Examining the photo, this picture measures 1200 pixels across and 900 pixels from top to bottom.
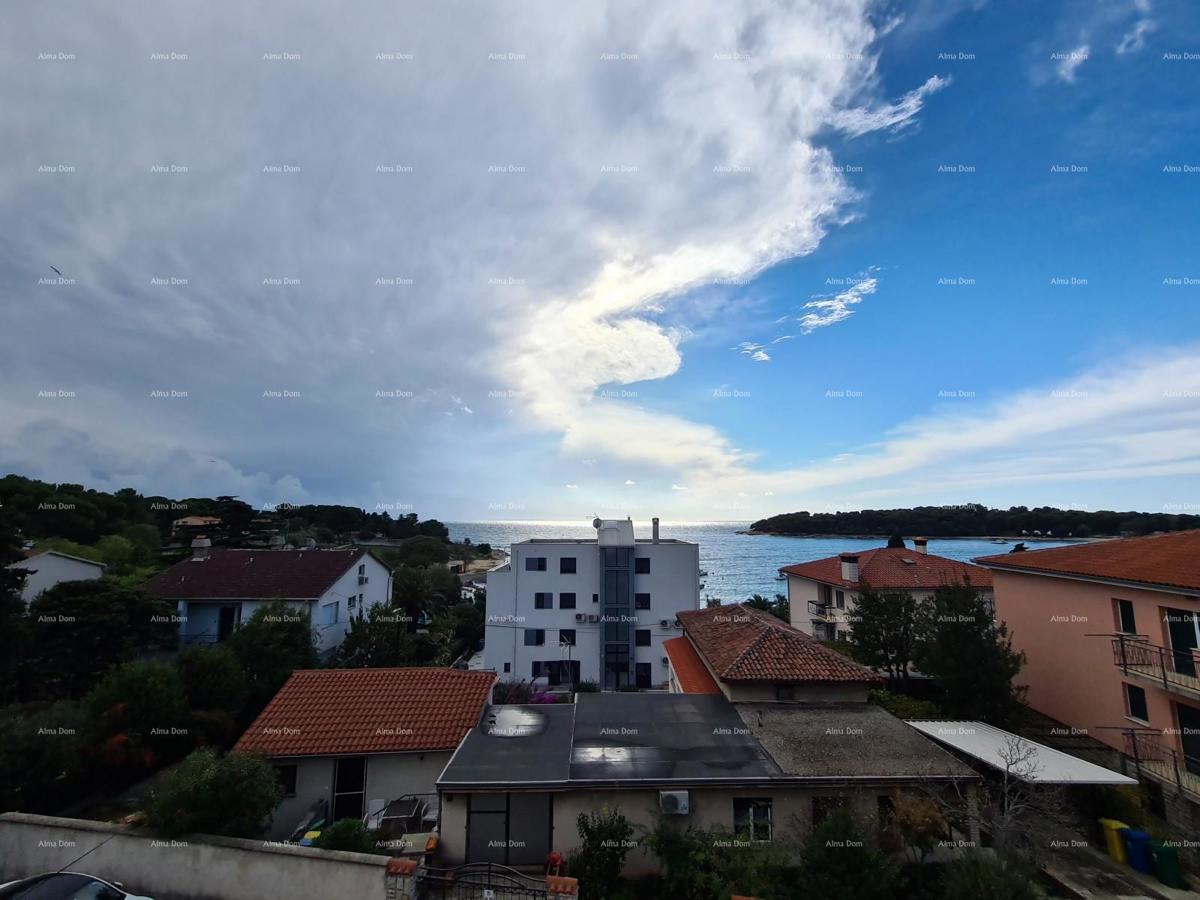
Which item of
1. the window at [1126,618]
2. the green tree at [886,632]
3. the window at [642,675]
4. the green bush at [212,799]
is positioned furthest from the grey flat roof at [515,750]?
the window at [642,675]

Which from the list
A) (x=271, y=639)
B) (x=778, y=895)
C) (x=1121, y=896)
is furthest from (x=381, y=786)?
(x=1121, y=896)

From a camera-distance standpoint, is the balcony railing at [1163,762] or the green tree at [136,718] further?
the green tree at [136,718]

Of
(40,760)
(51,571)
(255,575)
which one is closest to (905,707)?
(40,760)

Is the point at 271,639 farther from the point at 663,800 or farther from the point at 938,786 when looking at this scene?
the point at 938,786

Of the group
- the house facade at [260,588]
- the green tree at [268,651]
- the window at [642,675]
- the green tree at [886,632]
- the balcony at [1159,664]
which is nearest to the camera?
the balcony at [1159,664]

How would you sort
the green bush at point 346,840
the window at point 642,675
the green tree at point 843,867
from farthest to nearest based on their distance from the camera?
1. the window at point 642,675
2. the green bush at point 346,840
3. the green tree at point 843,867

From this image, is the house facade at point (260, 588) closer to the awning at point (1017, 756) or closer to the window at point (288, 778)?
the window at point (288, 778)
